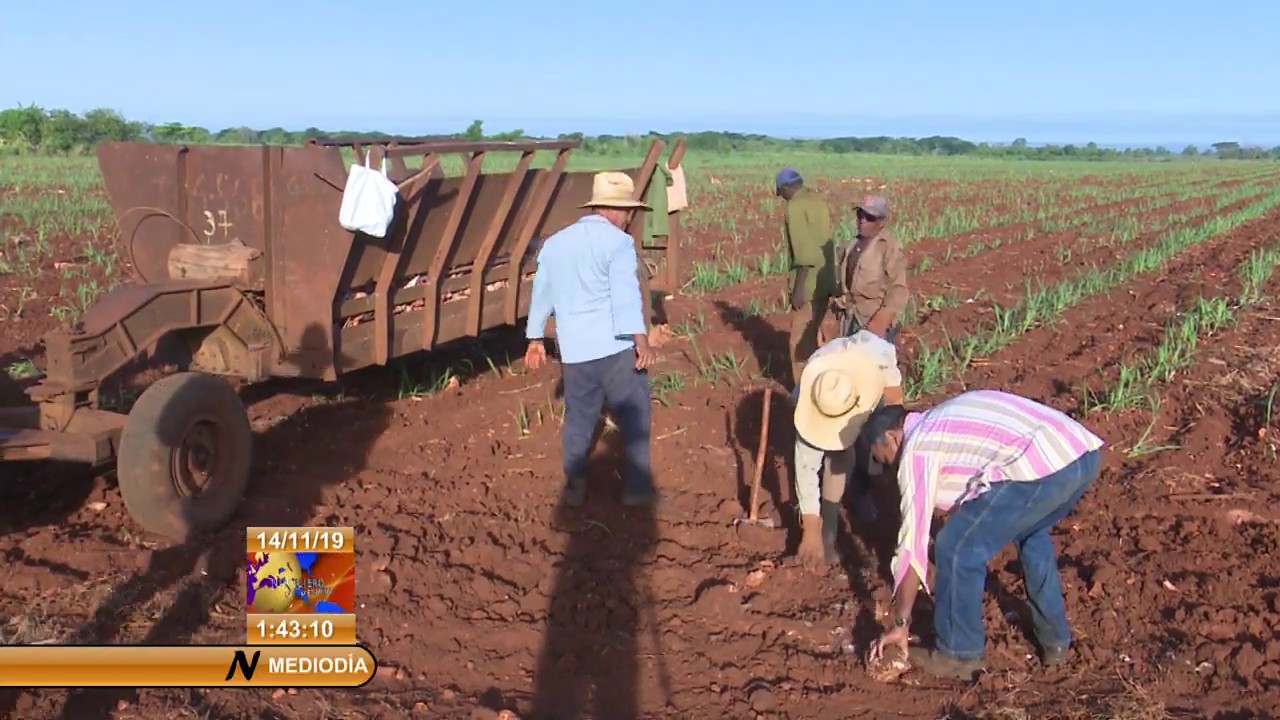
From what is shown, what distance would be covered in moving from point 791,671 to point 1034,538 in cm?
106

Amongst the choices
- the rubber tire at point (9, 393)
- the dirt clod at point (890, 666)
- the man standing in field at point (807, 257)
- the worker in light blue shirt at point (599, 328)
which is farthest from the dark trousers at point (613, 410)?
the rubber tire at point (9, 393)

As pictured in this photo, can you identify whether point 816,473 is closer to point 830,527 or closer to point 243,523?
point 830,527

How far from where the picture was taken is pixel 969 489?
3.86 metres

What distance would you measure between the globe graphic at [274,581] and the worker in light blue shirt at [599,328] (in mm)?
1700

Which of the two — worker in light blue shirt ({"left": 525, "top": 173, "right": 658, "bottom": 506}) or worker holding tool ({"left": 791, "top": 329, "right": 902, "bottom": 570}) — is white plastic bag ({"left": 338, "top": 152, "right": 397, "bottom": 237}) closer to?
worker in light blue shirt ({"left": 525, "top": 173, "right": 658, "bottom": 506})

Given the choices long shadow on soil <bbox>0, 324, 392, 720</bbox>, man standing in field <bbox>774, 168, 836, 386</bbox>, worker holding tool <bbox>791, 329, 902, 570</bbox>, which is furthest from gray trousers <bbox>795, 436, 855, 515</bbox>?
man standing in field <bbox>774, 168, 836, 386</bbox>

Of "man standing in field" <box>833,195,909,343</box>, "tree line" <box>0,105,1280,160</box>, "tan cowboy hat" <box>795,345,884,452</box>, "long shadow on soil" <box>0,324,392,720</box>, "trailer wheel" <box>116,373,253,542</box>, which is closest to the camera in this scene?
"long shadow on soil" <box>0,324,392,720</box>

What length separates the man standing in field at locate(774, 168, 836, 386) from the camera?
25.2ft

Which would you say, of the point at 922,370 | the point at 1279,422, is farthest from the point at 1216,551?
the point at 922,370

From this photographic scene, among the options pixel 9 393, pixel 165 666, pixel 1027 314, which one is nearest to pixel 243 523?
pixel 9 393

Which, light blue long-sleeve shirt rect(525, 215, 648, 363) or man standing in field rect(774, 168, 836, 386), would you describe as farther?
man standing in field rect(774, 168, 836, 386)

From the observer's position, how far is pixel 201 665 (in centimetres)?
351

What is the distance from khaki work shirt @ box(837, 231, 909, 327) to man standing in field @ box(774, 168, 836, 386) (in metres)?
1.06

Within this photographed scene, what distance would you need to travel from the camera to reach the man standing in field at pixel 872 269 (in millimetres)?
6238
